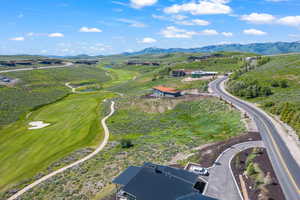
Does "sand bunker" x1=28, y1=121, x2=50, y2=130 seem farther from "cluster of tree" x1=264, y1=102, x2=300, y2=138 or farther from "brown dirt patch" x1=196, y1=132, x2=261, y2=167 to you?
"cluster of tree" x1=264, y1=102, x2=300, y2=138

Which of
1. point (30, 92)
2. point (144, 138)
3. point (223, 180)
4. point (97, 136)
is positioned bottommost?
point (97, 136)

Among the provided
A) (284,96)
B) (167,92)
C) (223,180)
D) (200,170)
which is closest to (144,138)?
(200,170)

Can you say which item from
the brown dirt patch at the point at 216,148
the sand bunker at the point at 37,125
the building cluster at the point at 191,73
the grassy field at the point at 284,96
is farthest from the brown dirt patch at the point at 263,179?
the building cluster at the point at 191,73

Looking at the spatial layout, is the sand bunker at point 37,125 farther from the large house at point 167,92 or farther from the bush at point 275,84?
the bush at point 275,84

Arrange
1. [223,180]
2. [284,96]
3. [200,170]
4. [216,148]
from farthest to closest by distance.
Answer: [284,96] < [216,148] < [200,170] < [223,180]

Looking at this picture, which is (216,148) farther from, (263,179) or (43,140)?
(43,140)

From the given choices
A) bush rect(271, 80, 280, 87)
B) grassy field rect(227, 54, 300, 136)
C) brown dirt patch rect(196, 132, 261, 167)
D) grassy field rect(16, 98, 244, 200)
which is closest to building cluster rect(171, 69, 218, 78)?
grassy field rect(227, 54, 300, 136)

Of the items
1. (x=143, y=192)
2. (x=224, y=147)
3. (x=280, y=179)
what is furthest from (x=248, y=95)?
(x=143, y=192)
